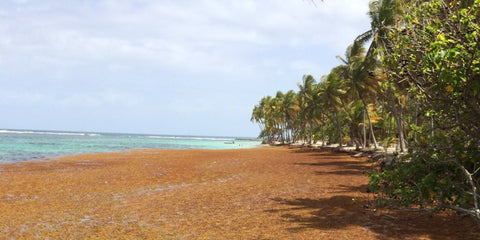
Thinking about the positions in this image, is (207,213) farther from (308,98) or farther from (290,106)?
(290,106)

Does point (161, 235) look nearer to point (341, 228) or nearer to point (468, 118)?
point (341, 228)

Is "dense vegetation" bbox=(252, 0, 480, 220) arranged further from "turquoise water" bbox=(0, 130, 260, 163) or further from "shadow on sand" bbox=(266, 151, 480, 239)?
"turquoise water" bbox=(0, 130, 260, 163)

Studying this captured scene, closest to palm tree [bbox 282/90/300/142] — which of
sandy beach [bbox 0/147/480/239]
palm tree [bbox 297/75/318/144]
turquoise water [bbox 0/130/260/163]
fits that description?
palm tree [bbox 297/75/318/144]

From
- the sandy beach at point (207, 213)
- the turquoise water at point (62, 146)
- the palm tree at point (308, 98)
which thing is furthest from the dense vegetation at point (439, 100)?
the palm tree at point (308, 98)

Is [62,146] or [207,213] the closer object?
[207,213]

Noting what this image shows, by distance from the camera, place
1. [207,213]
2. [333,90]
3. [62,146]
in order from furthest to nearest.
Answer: [62,146] < [333,90] < [207,213]

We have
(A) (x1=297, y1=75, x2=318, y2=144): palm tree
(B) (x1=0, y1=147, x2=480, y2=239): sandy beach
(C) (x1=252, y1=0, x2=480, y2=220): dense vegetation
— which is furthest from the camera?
(A) (x1=297, y1=75, x2=318, y2=144): palm tree

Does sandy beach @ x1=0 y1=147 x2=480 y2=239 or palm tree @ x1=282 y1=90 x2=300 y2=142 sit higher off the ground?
palm tree @ x1=282 y1=90 x2=300 y2=142

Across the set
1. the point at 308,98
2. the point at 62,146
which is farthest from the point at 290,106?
the point at 62,146

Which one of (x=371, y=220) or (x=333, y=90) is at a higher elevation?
(x=333, y=90)

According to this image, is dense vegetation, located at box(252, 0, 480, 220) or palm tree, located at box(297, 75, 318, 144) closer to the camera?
dense vegetation, located at box(252, 0, 480, 220)

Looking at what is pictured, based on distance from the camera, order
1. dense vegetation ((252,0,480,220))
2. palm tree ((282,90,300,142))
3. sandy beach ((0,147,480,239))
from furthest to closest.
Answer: palm tree ((282,90,300,142))
sandy beach ((0,147,480,239))
dense vegetation ((252,0,480,220))

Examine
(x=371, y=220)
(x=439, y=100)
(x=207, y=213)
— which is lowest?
(x=207, y=213)

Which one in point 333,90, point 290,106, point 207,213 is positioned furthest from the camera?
point 290,106
